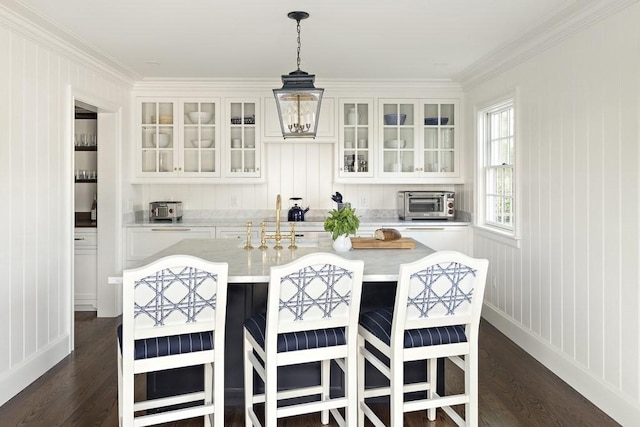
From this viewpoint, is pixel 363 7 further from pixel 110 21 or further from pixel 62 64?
pixel 62 64

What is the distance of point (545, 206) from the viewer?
149 inches

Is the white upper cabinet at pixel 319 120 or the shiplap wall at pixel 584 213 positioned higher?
the white upper cabinet at pixel 319 120

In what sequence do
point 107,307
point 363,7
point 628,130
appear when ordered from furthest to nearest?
1. point 107,307
2. point 363,7
3. point 628,130

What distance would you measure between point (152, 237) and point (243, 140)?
139 cm

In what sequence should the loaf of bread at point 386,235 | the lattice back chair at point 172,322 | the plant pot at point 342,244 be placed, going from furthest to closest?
1. the loaf of bread at point 386,235
2. the plant pot at point 342,244
3. the lattice back chair at point 172,322

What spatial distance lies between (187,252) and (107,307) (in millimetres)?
2396

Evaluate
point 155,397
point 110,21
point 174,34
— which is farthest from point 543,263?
point 110,21

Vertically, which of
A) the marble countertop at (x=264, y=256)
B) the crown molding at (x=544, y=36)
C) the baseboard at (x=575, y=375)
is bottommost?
the baseboard at (x=575, y=375)

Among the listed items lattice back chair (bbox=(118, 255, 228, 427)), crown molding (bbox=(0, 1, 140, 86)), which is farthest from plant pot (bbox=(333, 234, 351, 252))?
crown molding (bbox=(0, 1, 140, 86))

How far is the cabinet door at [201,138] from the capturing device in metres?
5.62

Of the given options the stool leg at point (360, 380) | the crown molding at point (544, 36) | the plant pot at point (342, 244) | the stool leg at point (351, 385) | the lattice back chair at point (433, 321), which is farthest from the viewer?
the plant pot at point (342, 244)

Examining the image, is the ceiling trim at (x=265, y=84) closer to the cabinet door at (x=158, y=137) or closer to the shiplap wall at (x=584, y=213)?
the cabinet door at (x=158, y=137)

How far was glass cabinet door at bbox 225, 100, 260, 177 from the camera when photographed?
222 inches

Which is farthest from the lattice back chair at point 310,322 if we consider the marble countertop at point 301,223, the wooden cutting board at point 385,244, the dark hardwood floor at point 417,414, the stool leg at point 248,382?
the marble countertop at point 301,223
